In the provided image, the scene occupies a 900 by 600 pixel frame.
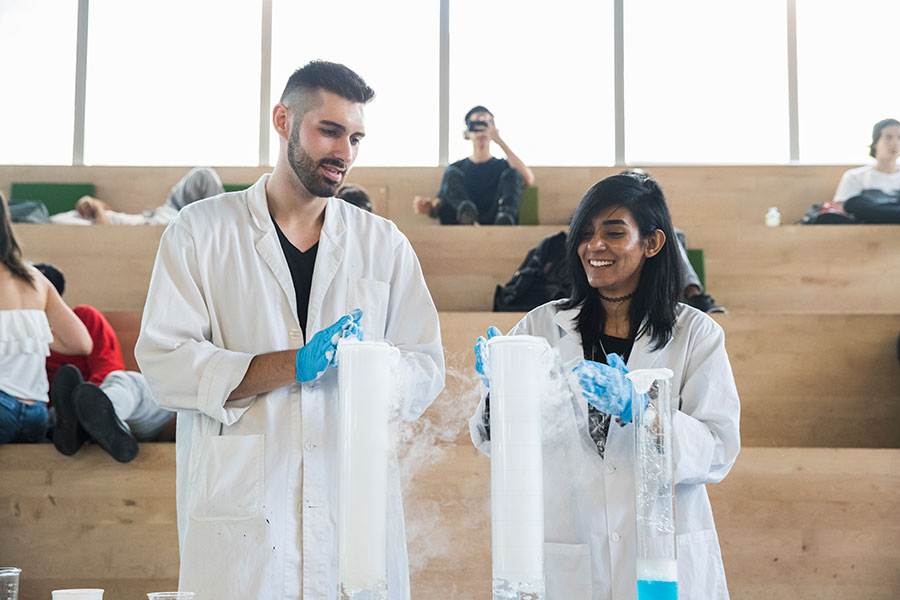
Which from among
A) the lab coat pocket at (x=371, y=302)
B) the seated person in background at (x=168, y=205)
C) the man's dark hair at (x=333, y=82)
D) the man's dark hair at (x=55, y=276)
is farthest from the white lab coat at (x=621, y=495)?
the seated person in background at (x=168, y=205)

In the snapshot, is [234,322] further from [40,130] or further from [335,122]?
[40,130]

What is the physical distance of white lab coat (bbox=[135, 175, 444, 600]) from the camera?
51.3 inches

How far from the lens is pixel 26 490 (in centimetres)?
249

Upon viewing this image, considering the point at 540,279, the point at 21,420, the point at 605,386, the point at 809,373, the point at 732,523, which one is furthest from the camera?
the point at 540,279

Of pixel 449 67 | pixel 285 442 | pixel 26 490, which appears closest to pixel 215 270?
pixel 285 442

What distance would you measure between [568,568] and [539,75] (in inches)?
180

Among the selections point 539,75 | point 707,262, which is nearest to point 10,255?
point 707,262

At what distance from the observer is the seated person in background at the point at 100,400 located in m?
2.45

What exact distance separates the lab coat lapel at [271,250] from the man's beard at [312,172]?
0.08 meters

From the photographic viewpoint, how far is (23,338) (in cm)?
268

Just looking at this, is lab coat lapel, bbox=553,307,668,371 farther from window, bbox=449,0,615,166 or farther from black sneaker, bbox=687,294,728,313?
window, bbox=449,0,615,166

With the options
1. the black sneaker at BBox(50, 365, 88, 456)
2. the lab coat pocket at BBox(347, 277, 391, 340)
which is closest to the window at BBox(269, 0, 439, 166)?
the black sneaker at BBox(50, 365, 88, 456)

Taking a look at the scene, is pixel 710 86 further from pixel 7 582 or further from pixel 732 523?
pixel 7 582

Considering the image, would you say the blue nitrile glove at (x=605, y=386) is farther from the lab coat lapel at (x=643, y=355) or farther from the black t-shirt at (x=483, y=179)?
the black t-shirt at (x=483, y=179)
